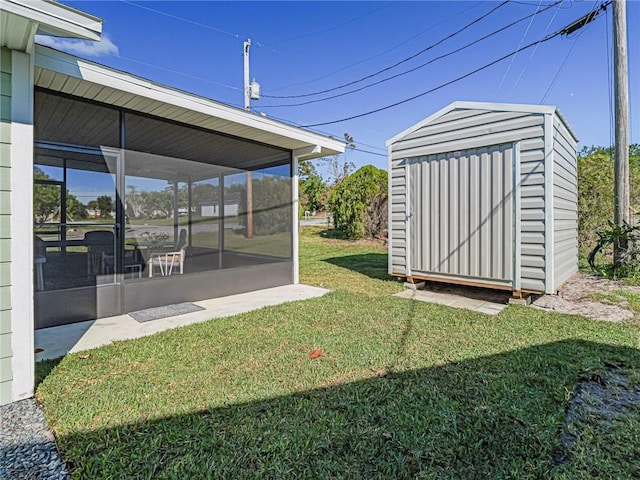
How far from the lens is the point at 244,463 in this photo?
5.35ft

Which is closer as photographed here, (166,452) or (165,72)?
(166,452)

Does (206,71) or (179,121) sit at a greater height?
(206,71)

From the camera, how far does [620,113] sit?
6137 mm

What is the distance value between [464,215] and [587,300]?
2.03m

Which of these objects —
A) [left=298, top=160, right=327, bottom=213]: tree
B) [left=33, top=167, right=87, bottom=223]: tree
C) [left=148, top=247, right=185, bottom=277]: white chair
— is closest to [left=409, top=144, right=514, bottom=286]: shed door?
[left=148, top=247, right=185, bottom=277]: white chair

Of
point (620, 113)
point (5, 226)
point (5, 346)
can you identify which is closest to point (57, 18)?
point (5, 226)

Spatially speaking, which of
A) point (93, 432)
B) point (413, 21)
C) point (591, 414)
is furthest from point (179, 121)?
point (413, 21)

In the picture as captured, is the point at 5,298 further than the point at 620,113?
No

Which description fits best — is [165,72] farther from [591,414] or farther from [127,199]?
[591,414]

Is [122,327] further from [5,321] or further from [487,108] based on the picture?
[487,108]

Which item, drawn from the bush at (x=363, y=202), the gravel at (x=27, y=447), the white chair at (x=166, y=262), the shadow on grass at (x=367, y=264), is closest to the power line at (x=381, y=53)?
the bush at (x=363, y=202)

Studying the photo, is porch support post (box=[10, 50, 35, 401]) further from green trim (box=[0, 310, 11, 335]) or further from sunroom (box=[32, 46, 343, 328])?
sunroom (box=[32, 46, 343, 328])

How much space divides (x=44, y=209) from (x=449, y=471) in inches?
174

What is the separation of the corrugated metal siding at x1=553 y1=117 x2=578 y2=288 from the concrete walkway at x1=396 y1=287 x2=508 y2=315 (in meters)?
0.85
